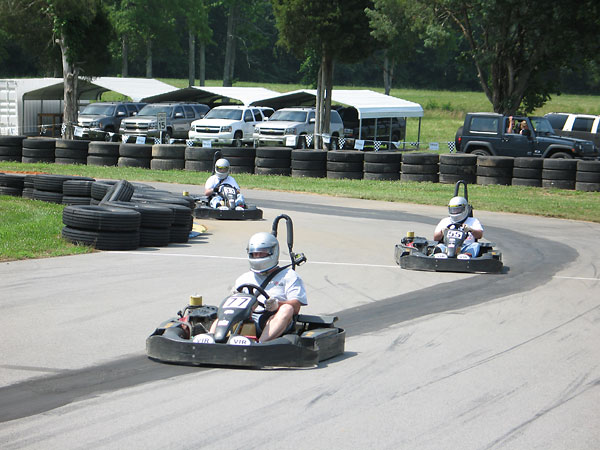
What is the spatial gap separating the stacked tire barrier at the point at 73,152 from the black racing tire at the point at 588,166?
600 inches

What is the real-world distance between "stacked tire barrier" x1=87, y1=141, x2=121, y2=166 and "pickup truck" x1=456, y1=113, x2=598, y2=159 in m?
11.2

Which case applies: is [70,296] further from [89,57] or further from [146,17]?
[146,17]

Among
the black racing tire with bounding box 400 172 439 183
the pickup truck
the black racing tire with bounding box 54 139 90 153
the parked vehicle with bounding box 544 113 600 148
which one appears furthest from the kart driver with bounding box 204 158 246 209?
the parked vehicle with bounding box 544 113 600 148

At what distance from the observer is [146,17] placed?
206ft

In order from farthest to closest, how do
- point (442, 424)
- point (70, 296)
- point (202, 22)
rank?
point (202, 22)
point (70, 296)
point (442, 424)

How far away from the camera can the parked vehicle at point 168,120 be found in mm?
35094

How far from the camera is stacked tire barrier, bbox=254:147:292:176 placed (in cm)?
2605

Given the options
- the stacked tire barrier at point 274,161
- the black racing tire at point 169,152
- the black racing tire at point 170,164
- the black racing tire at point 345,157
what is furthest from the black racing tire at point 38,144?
the black racing tire at point 345,157

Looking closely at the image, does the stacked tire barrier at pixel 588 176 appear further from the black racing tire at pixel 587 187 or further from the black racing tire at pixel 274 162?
the black racing tire at pixel 274 162

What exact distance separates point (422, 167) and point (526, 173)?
2998 millimetres

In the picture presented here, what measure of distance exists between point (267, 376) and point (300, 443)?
5.16ft

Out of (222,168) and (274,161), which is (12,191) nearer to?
(222,168)

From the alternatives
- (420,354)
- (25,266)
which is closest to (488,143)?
(25,266)

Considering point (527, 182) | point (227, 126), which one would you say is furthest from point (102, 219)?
point (227, 126)
